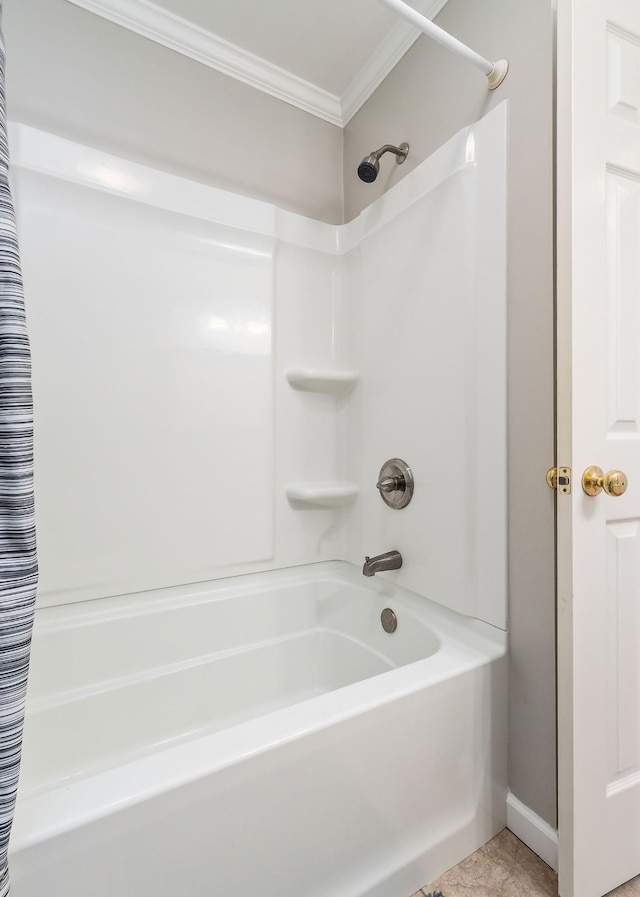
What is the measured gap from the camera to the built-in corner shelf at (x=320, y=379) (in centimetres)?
173

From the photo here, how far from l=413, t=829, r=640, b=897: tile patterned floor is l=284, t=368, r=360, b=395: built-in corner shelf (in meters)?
1.50

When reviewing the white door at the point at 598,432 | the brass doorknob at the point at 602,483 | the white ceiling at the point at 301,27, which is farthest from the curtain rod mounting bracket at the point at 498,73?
the brass doorknob at the point at 602,483

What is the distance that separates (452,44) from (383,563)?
1466mm

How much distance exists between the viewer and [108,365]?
55.6 inches

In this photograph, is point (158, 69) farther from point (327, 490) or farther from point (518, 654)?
point (518, 654)

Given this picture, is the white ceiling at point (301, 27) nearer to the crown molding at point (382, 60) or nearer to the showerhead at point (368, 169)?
the crown molding at point (382, 60)

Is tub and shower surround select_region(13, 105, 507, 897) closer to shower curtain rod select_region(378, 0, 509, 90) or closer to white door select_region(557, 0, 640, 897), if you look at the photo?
shower curtain rod select_region(378, 0, 509, 90)

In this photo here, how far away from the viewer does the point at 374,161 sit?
1.41 metres

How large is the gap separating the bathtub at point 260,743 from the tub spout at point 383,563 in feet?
0.40

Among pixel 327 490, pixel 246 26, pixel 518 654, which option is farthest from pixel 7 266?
pixel 246 26

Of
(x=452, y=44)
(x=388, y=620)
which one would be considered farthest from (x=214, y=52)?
(x=388, y=620)

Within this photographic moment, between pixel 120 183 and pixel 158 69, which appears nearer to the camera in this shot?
pixel 120 183

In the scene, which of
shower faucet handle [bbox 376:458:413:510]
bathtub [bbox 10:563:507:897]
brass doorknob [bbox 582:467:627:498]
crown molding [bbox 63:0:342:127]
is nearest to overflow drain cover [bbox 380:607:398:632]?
bathtub [bbox 10:563:507:897]

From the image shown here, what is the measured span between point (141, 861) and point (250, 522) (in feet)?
3.35
